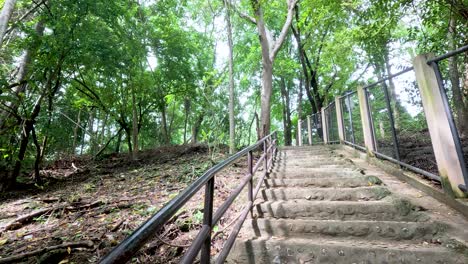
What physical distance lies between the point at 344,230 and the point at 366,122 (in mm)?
3216

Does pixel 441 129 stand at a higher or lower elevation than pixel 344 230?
higher

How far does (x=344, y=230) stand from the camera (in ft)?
8.72

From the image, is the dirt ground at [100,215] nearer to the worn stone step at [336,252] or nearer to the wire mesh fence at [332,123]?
the worn stone step at [336,252]

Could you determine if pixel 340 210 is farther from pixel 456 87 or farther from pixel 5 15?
pixel 5 15

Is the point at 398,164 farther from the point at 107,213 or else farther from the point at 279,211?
the point at 107,213

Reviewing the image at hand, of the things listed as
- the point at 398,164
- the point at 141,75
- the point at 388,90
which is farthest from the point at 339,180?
the point at 141,75

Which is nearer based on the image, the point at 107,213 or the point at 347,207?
the point at 347,207

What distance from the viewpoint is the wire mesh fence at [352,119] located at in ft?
18.9

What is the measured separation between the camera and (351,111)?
6.06 m

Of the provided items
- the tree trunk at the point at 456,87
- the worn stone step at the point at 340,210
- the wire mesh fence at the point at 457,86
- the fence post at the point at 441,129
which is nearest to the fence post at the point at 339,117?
the wire mesh fence at the point at 457,86

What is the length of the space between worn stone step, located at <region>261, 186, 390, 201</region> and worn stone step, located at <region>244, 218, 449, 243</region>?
65 centimetres

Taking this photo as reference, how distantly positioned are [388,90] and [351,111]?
1863 millimetres

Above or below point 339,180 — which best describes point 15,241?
below

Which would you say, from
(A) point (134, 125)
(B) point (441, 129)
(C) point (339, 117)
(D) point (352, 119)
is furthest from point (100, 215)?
(C) point (339, 117)
